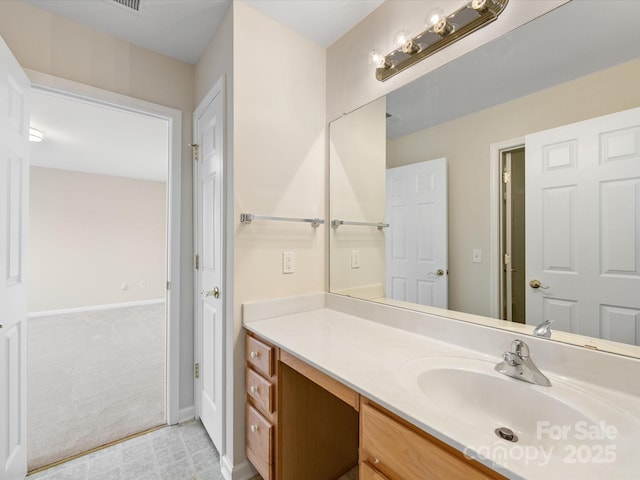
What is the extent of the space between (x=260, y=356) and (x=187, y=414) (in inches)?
44.3

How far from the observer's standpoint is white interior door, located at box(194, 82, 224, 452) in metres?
1.59

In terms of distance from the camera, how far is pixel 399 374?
0.93 metres

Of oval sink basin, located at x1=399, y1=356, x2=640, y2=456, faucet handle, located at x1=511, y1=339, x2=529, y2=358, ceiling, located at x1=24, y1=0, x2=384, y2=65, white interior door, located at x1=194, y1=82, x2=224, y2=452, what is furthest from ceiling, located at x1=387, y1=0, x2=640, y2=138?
white interior door, located at x1=194, y1=82, x2=224, y2=452

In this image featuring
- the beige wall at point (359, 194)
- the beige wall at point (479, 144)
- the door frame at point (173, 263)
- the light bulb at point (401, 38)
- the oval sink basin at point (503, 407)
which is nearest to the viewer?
the oval sink basin at point (503, 407)

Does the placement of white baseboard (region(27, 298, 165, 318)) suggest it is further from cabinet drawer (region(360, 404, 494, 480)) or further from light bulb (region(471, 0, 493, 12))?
light bulb (region(471, 0, 493, 12))

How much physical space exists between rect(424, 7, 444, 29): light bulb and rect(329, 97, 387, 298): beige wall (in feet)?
1.18

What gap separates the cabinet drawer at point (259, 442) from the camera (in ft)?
4.27

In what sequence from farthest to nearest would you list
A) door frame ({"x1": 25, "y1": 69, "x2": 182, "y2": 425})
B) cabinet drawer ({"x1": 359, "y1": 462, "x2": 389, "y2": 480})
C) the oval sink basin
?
door frame ({"x1": 25, "y1": 69, "x2": 182, "y2": 425}), cabinet drawer ({"x1": 359, "y1": 462, "x2": 389, "y2": 480}), the oval sink basin

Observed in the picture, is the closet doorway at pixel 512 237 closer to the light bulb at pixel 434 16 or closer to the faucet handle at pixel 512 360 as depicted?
the faucet handle at pixel 512 360

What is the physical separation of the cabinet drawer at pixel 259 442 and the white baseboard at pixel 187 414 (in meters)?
0.77

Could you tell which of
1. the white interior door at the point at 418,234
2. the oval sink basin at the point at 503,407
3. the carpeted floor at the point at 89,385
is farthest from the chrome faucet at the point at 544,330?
the carpeted floor at the point at 89,385

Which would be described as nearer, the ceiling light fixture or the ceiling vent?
the ceiling vent

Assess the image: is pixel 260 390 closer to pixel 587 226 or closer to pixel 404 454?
pixel 404 454

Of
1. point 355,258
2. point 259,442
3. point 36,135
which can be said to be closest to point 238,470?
point 259,442
